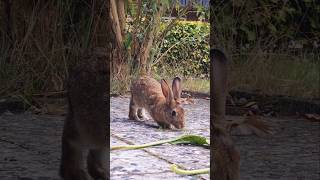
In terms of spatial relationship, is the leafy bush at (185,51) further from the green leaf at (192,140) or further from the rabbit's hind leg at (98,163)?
the rabbit's hind leg at (98,163)

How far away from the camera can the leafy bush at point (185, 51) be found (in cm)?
123

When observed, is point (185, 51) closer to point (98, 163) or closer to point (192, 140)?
point (192, 140)

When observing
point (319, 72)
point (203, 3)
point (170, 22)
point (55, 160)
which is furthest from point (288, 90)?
point (55, 160)

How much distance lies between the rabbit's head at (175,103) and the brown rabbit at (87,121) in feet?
0.58

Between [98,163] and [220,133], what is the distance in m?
0.29

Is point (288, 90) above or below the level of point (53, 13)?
below

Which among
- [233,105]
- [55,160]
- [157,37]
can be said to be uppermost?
[157,37]

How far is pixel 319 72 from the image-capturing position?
0.99 m

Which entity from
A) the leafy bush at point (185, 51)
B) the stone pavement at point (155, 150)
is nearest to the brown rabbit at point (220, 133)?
the stone pavement at point (155, 150)

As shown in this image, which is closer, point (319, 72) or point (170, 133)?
point (319, 72)

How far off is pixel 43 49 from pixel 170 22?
1.02ft

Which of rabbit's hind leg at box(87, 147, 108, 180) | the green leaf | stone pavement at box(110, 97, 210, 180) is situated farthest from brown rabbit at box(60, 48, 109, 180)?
the green leaf

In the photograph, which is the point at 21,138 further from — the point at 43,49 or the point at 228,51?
the point at 228,51

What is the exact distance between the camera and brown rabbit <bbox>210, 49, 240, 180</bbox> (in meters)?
1.02
